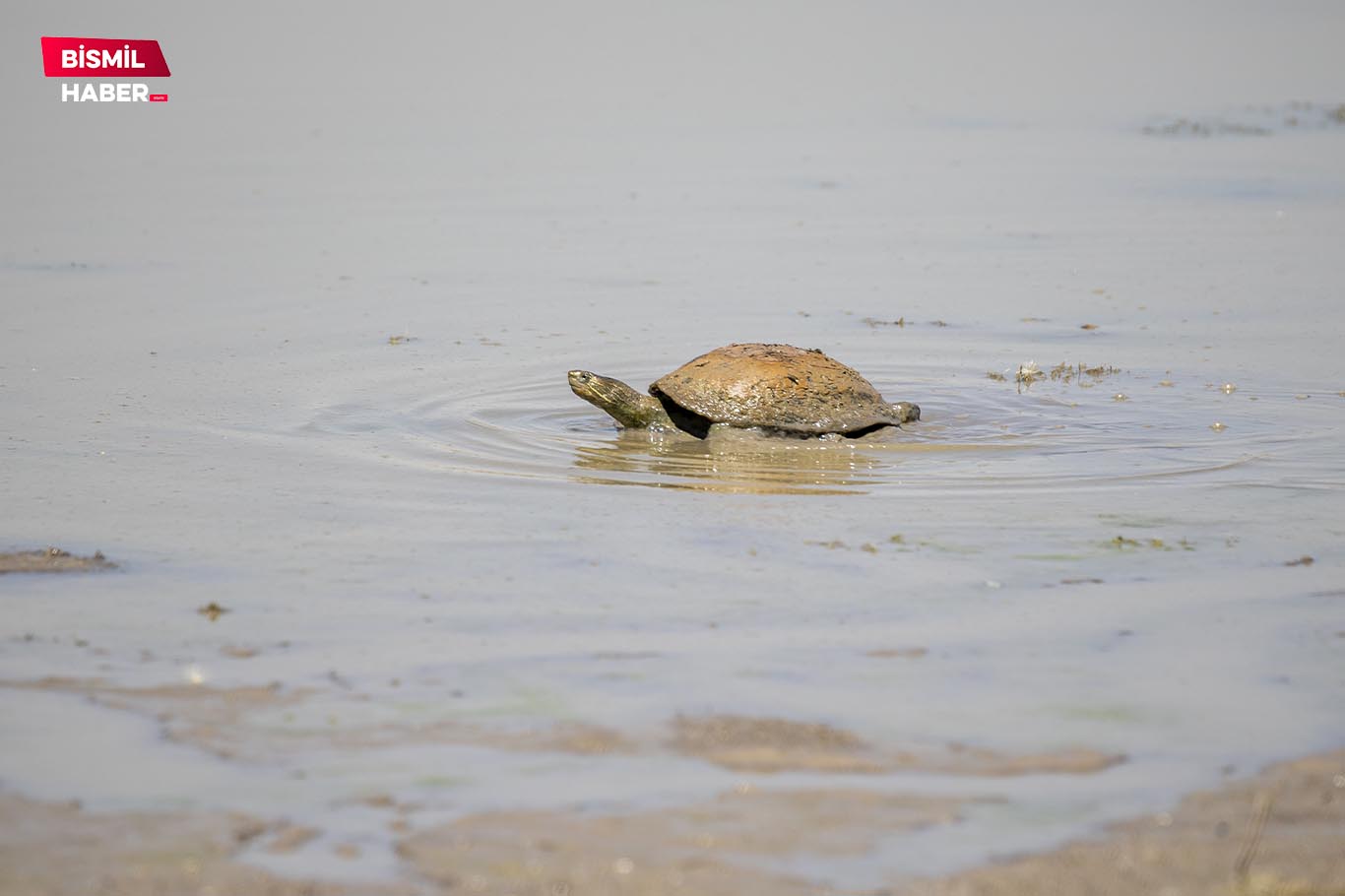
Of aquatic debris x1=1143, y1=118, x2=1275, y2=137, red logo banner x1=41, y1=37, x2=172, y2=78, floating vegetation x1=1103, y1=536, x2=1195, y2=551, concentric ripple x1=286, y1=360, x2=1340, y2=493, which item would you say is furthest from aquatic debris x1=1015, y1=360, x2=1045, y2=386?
red logo banner x1=41, y1=37, x2=172, y2=78

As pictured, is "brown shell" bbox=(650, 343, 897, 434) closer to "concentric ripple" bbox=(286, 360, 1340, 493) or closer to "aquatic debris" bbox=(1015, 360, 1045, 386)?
"concentric ripple" bbox=(286, 360, 1340, 493)

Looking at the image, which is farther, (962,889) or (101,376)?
(101,376)

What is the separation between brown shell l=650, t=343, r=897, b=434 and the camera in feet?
29.7

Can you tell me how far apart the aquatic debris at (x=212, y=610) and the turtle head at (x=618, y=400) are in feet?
12.9

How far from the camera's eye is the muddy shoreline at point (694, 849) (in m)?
3.62

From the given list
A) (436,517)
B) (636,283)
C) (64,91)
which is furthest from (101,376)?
(64,91)

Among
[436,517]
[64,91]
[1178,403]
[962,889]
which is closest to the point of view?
[962,889]

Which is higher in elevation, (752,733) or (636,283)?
(636,283)

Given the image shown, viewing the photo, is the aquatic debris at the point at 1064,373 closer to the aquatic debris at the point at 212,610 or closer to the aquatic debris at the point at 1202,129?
the aquatic debris at the point at 212,610

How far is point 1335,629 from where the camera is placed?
5.39m

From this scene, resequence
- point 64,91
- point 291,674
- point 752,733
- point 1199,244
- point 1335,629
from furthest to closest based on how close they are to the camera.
Result: point 64,91, point 1199,244, point 1335,629, point 291,674, point 752,733

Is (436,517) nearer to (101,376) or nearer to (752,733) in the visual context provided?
(752,733)

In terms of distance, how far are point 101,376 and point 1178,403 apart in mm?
6883

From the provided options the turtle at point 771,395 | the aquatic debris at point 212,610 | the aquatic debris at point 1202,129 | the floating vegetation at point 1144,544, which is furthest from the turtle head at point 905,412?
the aquatic debris at point 1202,129
